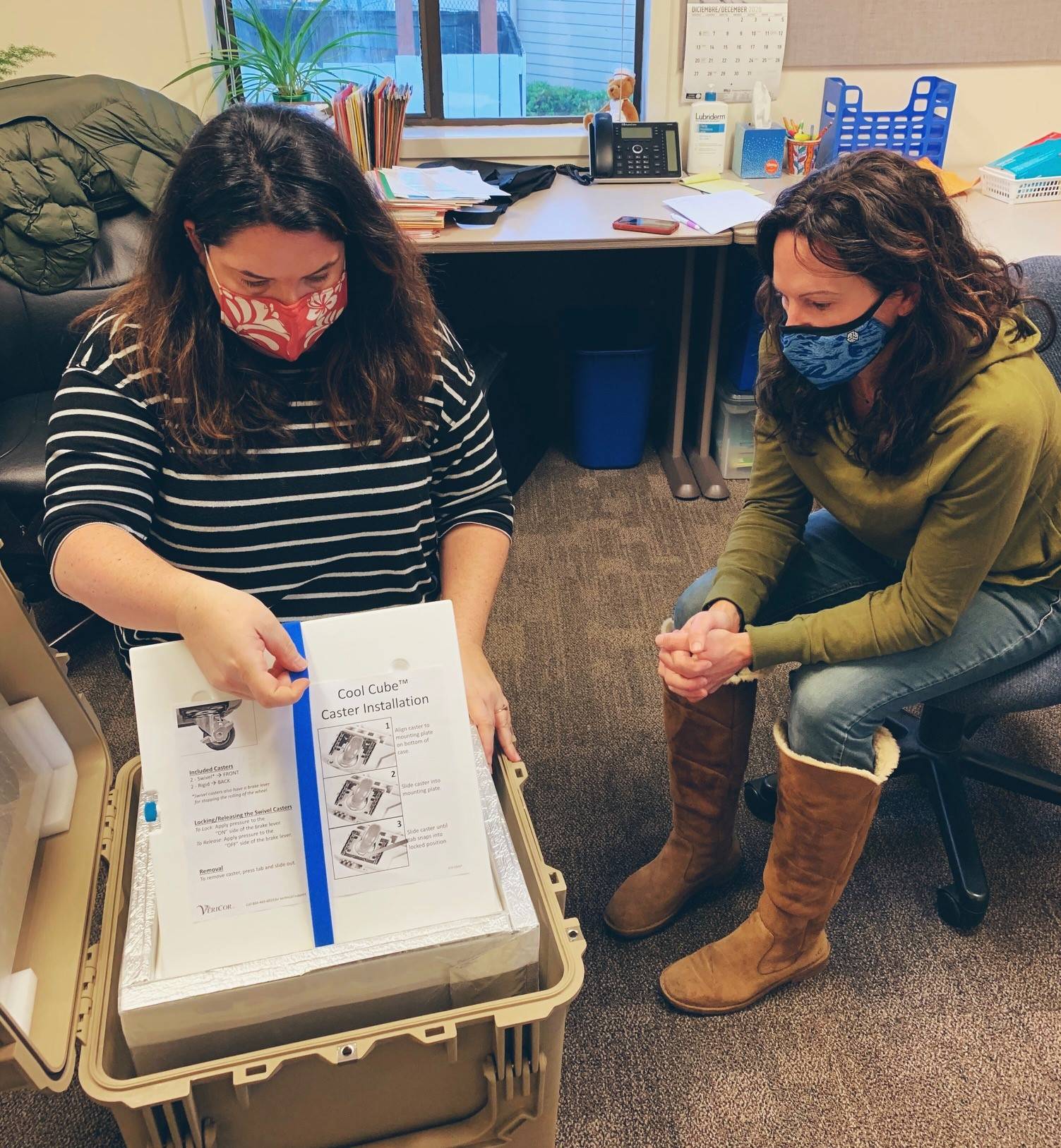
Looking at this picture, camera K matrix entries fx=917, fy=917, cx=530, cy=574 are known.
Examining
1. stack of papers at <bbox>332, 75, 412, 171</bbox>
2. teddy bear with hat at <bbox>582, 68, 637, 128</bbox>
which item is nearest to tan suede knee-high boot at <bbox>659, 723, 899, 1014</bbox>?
stack of papers at <bbox>332, 75, 412, 171</bbox>

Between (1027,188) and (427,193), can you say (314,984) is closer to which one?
(427,193)

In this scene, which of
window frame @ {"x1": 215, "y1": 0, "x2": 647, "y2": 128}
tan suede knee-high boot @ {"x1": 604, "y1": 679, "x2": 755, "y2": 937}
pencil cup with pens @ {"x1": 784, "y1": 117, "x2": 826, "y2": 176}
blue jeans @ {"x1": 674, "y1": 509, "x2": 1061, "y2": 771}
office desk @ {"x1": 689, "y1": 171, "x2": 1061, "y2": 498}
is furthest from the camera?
window frame @ {"x1": 215, "y1": 0, "x2": 647, "y2": 128}

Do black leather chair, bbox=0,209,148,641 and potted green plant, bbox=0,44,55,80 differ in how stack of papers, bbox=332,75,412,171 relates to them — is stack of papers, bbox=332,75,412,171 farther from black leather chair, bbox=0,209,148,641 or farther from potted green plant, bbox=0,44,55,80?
potted green plant, bbox=0,44,55,80

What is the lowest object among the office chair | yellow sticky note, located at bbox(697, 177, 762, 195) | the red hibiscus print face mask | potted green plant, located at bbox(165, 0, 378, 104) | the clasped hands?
the office chair

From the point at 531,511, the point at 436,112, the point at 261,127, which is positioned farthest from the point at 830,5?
the point at 261,127

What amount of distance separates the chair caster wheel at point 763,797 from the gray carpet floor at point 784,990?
0.06 feet

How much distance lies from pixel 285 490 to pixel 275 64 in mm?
1753

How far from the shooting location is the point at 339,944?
0.76 meters

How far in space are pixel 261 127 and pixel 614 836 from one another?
3.92 feet

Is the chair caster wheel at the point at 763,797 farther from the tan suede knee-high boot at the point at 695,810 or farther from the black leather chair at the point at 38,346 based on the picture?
the black leather chair at the point at 38,346

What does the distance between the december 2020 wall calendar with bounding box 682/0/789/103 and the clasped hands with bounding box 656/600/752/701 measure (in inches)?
80.9

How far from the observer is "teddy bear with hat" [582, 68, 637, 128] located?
260 centimetres

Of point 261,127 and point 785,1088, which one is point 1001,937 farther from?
point 261,127

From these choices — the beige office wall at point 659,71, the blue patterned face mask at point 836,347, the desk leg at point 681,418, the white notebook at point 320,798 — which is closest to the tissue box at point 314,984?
the white notebook at point 320,798
